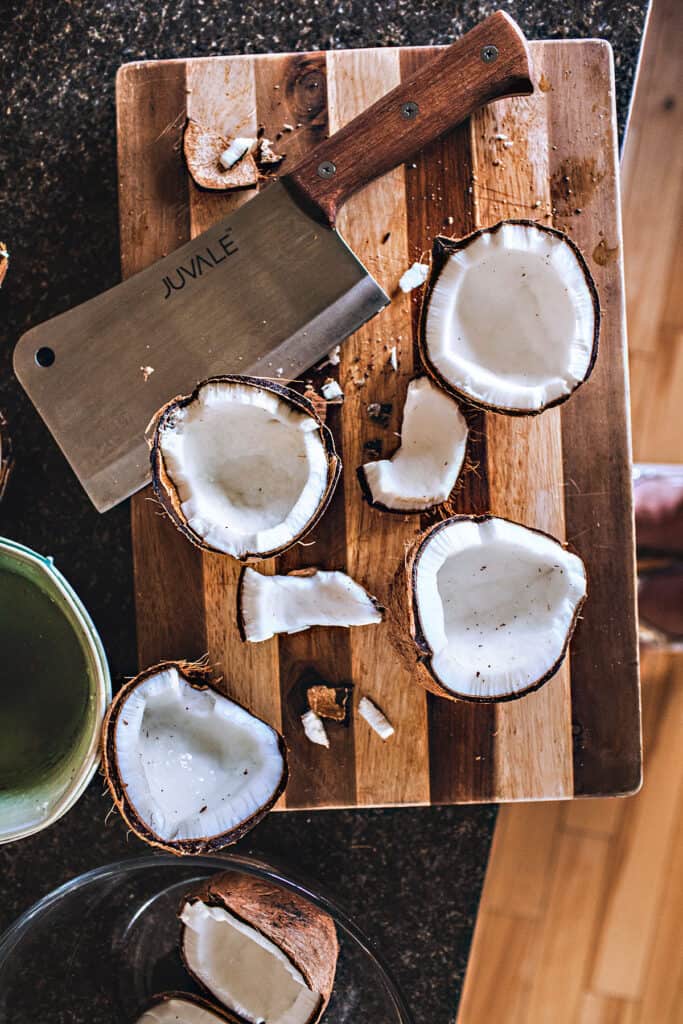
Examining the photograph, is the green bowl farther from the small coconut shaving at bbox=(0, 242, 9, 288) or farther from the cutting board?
the small coconut shaving at bbox=(0, 242, 9, 288)

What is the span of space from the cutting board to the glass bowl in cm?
20

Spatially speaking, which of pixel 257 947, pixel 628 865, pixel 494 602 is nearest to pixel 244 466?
pixel 494 602

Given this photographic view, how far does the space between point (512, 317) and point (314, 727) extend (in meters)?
0.56

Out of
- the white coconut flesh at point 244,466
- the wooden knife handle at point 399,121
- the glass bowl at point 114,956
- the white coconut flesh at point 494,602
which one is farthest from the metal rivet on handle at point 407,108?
the glass bowl at point 114,956

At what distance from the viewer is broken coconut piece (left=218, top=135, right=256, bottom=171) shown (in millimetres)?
1057

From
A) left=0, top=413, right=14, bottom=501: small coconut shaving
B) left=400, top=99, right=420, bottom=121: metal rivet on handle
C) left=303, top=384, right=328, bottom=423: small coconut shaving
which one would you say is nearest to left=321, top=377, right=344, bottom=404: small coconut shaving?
left=303, top=384, right=328, bottom=423: small coconut shaving

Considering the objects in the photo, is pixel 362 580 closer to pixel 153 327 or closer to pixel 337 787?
pixel 337 787

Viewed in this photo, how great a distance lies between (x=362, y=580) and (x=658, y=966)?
799 millimetres

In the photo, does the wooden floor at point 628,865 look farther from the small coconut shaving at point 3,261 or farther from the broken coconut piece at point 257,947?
the small coconut shaving at point 3,261

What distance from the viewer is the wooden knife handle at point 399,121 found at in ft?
3.31

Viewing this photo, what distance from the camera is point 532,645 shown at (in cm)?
99

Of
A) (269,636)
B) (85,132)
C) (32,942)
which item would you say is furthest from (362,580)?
(85,132)

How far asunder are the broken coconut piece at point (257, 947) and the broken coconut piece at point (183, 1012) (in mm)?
13

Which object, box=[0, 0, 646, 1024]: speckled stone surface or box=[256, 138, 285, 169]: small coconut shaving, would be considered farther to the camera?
box=[0, 0, 646, 1024]: speckled stone surface
